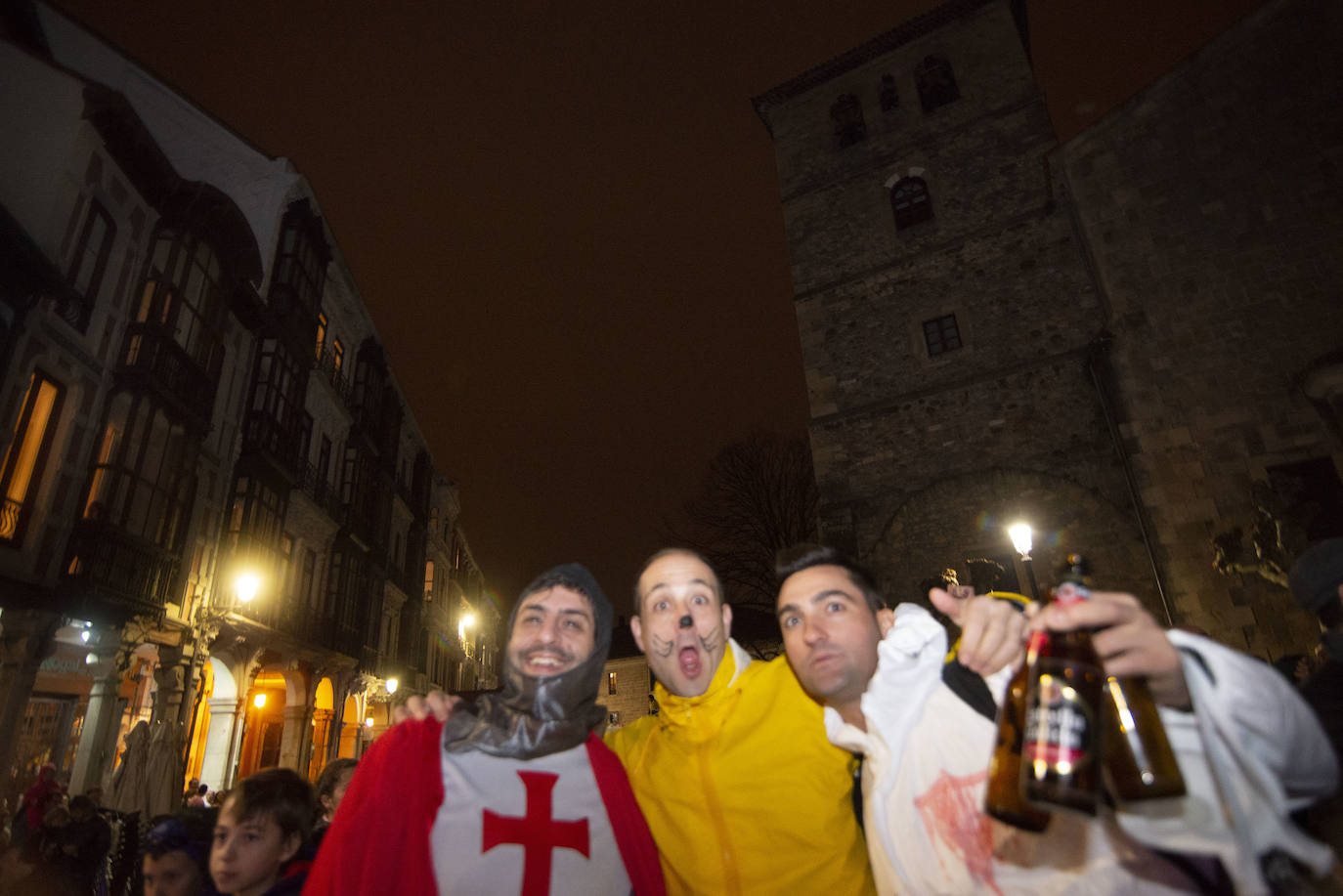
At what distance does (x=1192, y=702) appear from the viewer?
137 centimetres

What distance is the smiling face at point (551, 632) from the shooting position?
2.68m

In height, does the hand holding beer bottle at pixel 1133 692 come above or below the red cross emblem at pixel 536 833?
above

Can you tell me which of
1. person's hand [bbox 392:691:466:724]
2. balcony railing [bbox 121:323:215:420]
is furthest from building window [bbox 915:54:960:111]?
person's hand [bbox 392:691:466:724]

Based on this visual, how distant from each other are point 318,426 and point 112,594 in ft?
30.7

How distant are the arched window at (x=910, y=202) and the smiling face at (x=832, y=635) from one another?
630 inches

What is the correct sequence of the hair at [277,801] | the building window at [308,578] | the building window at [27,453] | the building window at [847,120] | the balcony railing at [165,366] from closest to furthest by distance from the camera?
the hair at [277,801], the building window at [27,453], the balcony railing at [165,366], the building window at [308,578], the building window at [847,120]

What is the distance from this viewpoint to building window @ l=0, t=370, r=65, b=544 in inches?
327

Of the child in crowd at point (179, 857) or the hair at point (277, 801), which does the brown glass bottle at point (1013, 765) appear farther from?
the child in crowd at point (179, 857)

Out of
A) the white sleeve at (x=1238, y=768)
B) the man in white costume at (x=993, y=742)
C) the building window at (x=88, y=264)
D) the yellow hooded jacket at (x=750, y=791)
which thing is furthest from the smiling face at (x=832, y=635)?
the building window at (x=88, y=264)

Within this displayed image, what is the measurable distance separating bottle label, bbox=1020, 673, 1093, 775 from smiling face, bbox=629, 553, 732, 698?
1.63 m

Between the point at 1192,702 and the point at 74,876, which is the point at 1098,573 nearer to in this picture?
the point at 1192,702

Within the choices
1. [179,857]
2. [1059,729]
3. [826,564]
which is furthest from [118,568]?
[1059,729]

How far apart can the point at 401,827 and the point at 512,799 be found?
0.43m

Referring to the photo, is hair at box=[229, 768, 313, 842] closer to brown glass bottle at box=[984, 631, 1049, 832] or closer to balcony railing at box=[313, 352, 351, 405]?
brown glass bottle at box=[984, 631, 1049, 832]
